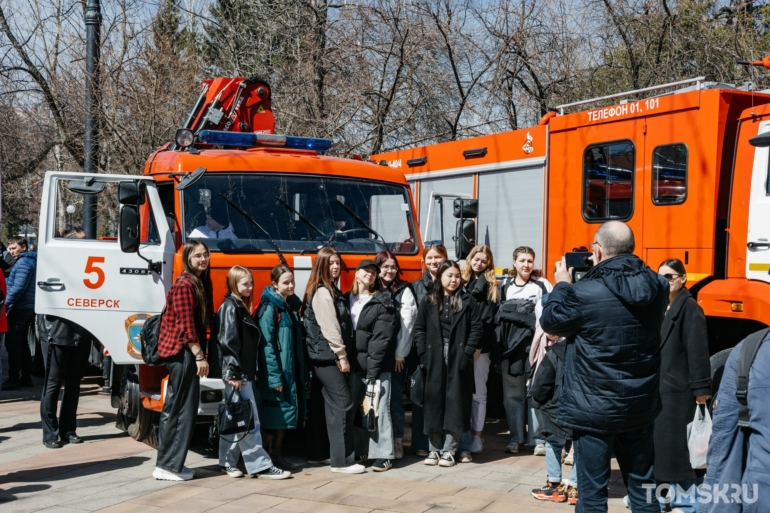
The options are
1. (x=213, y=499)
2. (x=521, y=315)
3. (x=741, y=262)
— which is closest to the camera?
(x=213, y=499)

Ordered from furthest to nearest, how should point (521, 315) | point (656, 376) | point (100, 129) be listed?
1. point (100, 129)
2. point (521, 315)
3. point (656, 376)

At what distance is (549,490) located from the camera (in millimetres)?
6453

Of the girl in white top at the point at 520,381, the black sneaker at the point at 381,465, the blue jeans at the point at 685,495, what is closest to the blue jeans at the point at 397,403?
the black sneaker at the point at 381,465

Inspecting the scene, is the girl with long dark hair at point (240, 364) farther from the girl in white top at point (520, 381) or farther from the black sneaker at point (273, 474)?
the girl in white top at point (520, 381)

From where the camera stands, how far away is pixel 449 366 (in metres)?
7.48

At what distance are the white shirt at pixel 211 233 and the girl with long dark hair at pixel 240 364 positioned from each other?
2.17 ft

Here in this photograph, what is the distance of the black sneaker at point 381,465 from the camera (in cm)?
731

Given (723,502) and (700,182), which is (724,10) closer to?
(700,182)

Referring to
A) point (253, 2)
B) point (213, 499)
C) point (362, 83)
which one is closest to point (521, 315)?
point (213, 499)

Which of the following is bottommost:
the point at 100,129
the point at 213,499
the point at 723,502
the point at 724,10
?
the point at 213,499

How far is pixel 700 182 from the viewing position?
7766 mm

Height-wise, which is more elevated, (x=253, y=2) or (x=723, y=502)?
(x=253, y=2)

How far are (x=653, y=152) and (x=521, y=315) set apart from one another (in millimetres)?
2050

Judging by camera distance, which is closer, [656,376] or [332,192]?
[656,376]
